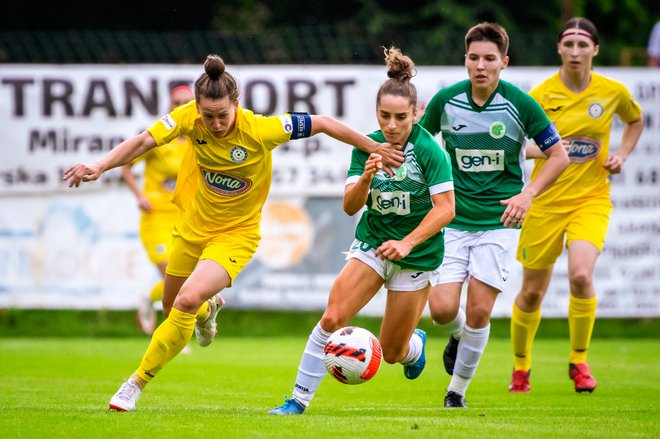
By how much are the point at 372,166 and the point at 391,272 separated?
2.94ft

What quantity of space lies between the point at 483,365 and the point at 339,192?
380 cm

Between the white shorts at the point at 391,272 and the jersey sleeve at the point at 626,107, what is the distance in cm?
281

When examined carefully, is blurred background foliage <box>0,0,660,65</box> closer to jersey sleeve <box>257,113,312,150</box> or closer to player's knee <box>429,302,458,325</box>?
player's knee <box>429,302,458,325</box>

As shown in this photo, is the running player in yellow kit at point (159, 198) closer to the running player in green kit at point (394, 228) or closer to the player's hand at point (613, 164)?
the player's hand at point (613, 164)

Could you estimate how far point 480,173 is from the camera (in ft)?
24.9

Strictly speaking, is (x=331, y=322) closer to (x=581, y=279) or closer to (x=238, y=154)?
(x=238, y=154)

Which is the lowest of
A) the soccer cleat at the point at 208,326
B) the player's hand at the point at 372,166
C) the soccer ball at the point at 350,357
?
the soccer cleat at the point at 208,326

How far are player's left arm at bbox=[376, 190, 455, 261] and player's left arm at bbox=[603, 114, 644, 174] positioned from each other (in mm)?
2348

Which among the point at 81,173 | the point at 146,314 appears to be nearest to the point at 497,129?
the point at 81,173

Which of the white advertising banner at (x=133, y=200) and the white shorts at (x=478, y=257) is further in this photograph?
the white advertising banner at (x=133, y=200)

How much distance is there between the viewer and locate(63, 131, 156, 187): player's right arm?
6387 mm

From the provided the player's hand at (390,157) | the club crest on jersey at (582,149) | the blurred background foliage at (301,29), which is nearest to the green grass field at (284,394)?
the player's hand at (390,157)

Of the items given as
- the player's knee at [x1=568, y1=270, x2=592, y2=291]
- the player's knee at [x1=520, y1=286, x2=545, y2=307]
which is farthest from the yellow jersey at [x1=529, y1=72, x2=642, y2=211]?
the player's knee at [x1=520, y1=286, x2=545, y2=307]

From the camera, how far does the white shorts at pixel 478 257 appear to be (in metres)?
7.41
